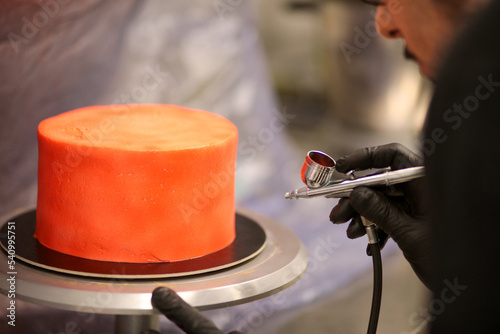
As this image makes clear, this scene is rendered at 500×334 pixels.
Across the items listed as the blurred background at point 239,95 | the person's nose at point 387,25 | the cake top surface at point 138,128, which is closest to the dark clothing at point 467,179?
the cake top surface at point 138,128

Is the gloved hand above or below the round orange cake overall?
below

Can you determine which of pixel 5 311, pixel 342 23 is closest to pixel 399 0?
pixel 5 311

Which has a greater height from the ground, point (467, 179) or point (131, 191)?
point (467, 179)

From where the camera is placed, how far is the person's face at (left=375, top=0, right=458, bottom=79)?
109 cm

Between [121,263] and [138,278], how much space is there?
2.9 inches

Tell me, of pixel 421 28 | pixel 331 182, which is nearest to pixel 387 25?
pixel 421 28

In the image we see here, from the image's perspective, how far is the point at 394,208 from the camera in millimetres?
991

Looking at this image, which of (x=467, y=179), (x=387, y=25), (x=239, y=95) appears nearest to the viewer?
(x=467, y=179)

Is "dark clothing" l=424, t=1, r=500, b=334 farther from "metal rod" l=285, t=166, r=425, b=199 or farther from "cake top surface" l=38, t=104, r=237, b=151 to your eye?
"cake top surface" l=38, t=104, r=237, b=151

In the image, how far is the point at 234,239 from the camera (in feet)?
3.92

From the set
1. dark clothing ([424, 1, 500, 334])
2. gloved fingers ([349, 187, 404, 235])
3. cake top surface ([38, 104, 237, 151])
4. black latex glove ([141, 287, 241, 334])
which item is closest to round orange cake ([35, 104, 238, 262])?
cake top surface ([38, 104, 237, 151])

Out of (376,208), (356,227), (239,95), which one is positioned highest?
(376,208)

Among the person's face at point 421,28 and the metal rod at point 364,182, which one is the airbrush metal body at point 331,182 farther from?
the person's face at point 421,28

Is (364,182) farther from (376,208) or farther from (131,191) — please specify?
(131,191)
